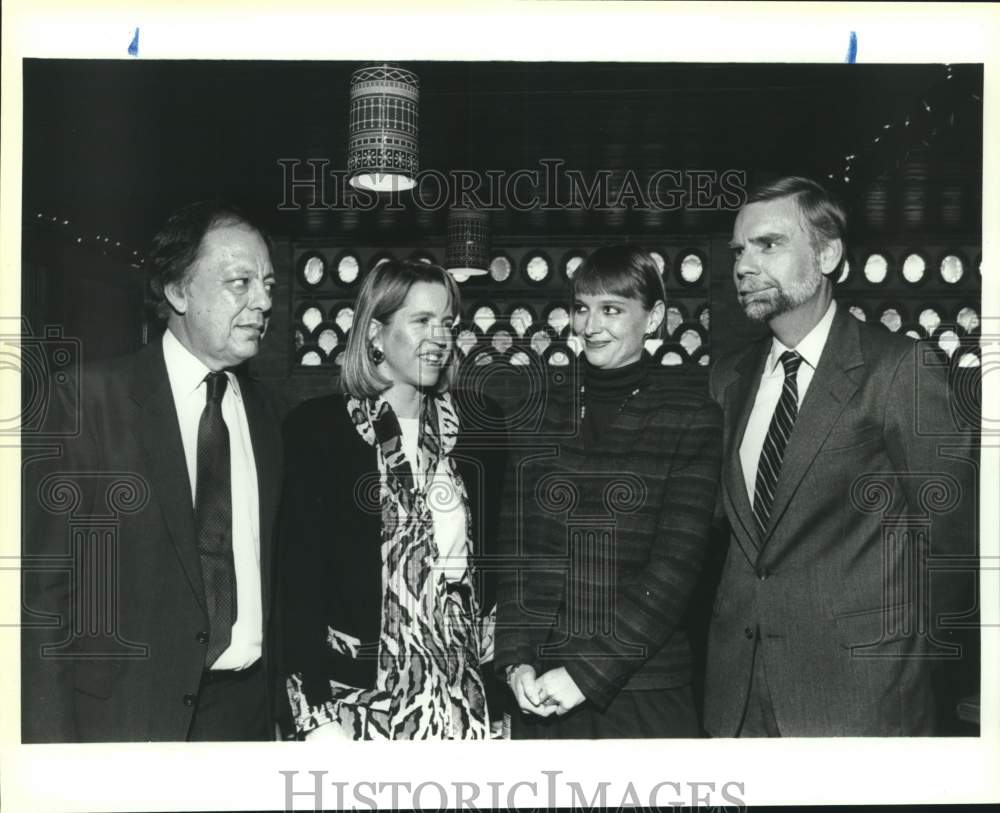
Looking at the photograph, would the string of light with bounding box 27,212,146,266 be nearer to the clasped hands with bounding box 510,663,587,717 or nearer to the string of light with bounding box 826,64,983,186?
the clasped hands with bounding box 510,663,587,717

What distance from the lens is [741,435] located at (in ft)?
10.7

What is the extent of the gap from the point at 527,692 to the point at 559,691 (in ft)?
0.32

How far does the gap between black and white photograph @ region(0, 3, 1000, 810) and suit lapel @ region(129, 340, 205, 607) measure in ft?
0.04

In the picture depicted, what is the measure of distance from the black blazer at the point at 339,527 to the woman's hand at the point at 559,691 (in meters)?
0.29

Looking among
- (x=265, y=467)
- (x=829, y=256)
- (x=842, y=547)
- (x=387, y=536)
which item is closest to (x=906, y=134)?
(x=829, y=256)

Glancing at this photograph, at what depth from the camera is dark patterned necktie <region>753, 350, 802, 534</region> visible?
10.6 ft

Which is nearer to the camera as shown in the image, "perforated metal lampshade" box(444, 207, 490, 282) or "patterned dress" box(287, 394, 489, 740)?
"patterned dress" box(287, 394, 489, 740)

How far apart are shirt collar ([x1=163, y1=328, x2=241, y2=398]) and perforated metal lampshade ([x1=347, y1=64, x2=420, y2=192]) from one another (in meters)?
0.73

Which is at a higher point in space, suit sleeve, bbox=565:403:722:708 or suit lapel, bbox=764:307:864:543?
suit lapel, bbox=764:307:864:543

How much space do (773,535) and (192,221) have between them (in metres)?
2.00

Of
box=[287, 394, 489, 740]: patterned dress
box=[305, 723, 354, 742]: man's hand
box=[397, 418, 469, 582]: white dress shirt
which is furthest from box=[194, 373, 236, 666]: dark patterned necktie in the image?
box=[397, 418, 469, 582]: white dress shirt

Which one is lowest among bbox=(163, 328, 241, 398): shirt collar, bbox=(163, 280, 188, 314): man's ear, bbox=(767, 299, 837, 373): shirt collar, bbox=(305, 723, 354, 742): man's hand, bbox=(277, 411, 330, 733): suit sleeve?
bbox=(305, 723, 354, 742): man's hand

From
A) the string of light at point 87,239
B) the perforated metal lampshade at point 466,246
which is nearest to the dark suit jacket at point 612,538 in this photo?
the perforated metal lampshade at point 466,246

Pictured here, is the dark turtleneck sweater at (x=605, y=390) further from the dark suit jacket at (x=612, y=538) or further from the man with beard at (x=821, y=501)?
the man with beard at (x=821, y=501)
